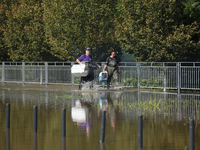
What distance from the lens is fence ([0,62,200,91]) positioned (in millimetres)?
21250

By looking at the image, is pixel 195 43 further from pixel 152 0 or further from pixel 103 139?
pixel 103 139

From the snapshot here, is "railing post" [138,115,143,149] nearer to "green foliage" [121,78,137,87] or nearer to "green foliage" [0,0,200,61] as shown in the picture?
"green foliage" [0,0,200,61]

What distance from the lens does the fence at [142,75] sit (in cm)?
2125

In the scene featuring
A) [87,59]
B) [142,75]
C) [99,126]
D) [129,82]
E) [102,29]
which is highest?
[102,29]

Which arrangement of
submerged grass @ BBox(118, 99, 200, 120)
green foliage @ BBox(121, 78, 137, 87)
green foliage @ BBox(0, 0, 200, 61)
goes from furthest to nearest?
green foliage @ BBox(121, 78, 137, 87) → green foliage @ BBox(0, 0, 200, 61) → submerged grass @ BBox(118, 99, 200, 120)

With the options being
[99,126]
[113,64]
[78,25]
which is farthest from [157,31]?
[99,126]

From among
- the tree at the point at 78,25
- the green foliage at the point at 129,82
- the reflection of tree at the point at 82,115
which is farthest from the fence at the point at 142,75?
the reflection of tree at the point at 82,115

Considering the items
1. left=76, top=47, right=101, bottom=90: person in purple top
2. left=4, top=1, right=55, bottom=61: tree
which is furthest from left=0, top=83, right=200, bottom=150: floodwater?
left=4, top=1, right=55, bottom=61: tree

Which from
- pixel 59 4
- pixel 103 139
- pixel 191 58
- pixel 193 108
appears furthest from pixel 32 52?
pixel 103 139

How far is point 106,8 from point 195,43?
23.2 ft

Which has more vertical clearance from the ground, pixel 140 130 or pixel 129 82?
pixel 129 82

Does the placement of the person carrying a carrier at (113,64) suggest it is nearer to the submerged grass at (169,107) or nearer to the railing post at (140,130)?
the submerged grass at (169,107)

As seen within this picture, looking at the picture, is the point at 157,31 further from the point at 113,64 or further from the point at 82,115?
the point at 82,115

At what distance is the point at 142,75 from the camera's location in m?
23.2
